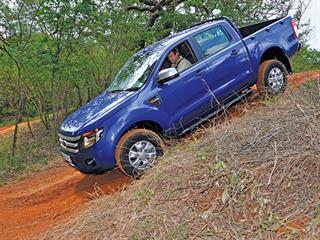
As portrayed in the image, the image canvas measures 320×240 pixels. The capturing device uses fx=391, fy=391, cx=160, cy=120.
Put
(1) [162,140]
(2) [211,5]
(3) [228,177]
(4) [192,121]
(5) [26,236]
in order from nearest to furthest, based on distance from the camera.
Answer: (3) [228,177] < (5) [26,236] < (1) [162,140] < (4) [192,121] < (2) [211,5]

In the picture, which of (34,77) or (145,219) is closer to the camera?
(145,219)

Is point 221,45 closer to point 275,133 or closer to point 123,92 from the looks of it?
point 123,92

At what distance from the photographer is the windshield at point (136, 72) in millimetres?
6121

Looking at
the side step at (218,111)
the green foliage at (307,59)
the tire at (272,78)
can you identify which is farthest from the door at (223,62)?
the green foliage at (307,59)

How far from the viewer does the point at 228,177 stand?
143 inches

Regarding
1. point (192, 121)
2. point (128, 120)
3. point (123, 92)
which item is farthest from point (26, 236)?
point (192, 121)

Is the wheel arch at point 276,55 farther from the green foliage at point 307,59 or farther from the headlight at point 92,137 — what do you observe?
the green foliage at point 307,59

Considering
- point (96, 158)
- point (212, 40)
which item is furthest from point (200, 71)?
point (96, 158)

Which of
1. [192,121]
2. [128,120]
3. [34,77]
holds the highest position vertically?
[34,77]

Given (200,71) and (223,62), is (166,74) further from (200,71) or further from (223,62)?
(223,62)

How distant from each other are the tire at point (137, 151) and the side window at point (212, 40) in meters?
1.90

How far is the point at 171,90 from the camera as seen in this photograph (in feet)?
19.7

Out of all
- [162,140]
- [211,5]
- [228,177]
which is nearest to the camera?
[228,177]

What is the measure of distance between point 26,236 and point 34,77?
27.2ft
